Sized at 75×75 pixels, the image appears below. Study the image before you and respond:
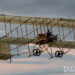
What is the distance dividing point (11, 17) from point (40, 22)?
3750mm

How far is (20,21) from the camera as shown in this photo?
88.9 ft

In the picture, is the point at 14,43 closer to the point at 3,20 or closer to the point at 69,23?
the point at 3,20

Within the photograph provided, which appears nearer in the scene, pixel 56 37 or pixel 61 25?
pixel 56 37

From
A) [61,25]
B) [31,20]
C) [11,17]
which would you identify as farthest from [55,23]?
[11,17]

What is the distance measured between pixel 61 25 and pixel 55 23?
3.83 ft

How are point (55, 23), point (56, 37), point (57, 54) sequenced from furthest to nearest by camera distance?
point (55, 23), point (57, 54), point (56, 37)

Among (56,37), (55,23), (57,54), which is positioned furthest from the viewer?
(55,23)

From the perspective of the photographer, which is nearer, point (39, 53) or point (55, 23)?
point (39, 53)

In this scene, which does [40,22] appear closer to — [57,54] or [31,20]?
[31,20]

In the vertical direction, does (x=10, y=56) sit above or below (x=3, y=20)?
below

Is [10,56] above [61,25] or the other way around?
the other way around

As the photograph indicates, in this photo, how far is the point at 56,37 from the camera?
2489 cm

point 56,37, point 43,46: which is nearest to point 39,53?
point 43,46

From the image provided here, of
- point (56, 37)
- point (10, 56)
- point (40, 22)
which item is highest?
point (40, 22)
